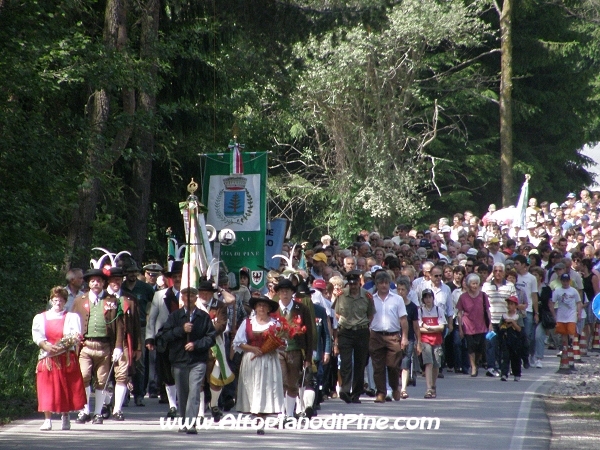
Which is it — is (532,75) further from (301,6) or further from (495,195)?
(301,6)

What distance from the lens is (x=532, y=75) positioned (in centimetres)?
4888

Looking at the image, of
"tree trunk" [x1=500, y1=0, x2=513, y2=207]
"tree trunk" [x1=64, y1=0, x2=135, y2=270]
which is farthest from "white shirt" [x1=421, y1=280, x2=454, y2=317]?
"tree trunk" [x1=500, y1=0, x2=513, y2=207]

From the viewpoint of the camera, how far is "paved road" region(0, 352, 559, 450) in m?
12.0

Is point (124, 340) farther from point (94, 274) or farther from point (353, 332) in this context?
point (353, 332)

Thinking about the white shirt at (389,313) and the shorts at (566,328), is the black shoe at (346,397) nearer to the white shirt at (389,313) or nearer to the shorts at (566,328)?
the white shirt at (389,313)

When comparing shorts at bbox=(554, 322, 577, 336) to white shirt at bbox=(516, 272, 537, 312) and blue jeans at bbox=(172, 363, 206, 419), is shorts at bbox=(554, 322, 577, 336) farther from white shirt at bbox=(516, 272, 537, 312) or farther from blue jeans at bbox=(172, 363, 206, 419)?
blue jeans at bbox=(172, 363, 206, 419)

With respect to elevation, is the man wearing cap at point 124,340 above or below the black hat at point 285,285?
below

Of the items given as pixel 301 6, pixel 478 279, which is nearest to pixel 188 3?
pixel 301 6

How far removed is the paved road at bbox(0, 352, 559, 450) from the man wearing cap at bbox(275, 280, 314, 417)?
0.59 m

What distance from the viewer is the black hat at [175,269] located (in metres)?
15.2

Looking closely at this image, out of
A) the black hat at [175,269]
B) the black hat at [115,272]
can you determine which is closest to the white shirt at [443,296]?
the black hat at [175,269]

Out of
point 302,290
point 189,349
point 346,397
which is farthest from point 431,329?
point 189,349

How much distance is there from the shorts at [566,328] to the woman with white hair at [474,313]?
2730 mm

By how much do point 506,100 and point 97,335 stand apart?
33614 millimetres
